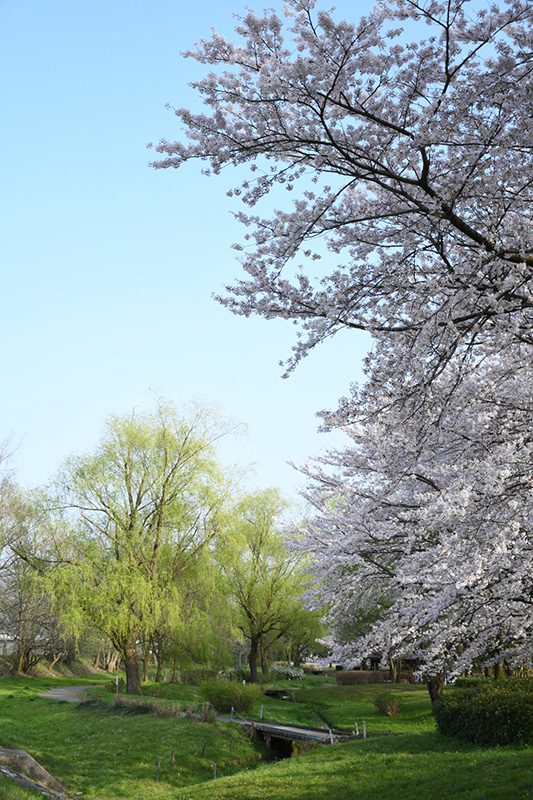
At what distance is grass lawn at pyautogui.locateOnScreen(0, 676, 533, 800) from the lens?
926 cm

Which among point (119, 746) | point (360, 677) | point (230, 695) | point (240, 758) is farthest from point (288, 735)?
point (360, 677)

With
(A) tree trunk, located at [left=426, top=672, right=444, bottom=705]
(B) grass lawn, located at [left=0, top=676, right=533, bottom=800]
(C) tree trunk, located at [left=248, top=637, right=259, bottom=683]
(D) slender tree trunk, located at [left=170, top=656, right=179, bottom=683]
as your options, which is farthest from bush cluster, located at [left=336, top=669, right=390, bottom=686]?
(A) tree trunk, located at [left=426, top=672, right=444, bottom=705]

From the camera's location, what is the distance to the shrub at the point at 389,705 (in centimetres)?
2016

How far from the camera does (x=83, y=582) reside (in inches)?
784

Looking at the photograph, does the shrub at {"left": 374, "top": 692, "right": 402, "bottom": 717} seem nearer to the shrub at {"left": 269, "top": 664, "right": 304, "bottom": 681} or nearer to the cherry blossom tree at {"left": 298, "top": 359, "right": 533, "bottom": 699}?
the cherry blossom tree at {"left": 298, "top": 359, "right": 533, "bottom": 699}

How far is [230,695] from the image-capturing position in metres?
19.9

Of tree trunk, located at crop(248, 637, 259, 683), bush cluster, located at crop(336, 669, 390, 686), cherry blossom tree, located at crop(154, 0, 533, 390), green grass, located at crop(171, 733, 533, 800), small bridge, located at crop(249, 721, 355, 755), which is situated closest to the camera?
cherry blossom tree, located at crop(154, 0, 533, 390)

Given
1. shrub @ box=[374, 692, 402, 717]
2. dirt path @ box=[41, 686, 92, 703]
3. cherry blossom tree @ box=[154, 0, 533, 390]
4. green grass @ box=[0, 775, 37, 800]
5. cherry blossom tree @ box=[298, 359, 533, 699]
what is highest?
cherry blossom tree @ box=[154, 0, 533, 390]

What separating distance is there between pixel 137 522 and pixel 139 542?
874 mm

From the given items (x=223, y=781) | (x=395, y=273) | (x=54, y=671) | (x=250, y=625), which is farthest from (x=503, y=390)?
(x=54, y=671)

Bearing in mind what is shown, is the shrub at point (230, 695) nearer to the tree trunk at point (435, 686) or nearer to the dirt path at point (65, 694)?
the dirt path at point (65, 694)

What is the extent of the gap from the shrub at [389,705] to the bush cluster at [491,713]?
7279 millimetres

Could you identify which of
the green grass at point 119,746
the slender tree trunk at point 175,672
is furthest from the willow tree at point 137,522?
the slender tree trunk at point 175,672

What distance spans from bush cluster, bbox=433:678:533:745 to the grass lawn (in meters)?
0.34
